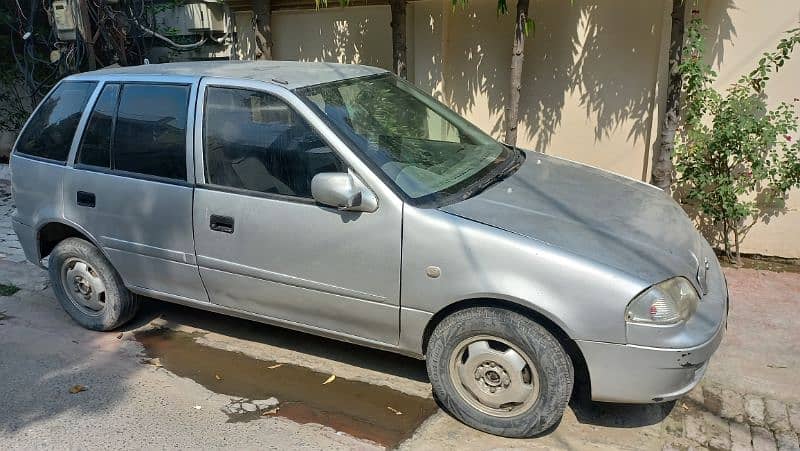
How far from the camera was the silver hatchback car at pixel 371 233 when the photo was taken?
2801mm

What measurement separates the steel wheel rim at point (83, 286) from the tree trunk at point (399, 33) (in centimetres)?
329

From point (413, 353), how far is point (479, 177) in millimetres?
1060

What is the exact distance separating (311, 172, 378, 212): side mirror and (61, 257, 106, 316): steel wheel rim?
6.74 ft

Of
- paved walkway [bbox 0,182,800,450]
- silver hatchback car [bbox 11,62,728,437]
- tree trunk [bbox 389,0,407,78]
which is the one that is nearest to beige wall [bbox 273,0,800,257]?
tree trunk [bbox 389,0,407,78]

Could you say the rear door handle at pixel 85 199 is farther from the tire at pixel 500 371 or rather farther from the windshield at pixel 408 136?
the tire at pixel 500 371

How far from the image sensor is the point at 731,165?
5.11 metres

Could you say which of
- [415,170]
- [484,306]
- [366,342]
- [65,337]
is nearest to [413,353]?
[366,342]

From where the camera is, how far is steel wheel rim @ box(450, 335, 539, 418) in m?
2.94

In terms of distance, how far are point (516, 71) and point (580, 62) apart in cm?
66

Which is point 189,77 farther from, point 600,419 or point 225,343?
point 600,419

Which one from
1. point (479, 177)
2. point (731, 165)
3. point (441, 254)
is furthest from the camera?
point (731, 165)

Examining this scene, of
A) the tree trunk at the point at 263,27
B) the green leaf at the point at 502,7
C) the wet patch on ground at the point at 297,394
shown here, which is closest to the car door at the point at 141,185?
the wet patch on ground at the point at 297,394

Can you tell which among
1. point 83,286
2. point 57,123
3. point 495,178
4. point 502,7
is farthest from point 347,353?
point 502,7

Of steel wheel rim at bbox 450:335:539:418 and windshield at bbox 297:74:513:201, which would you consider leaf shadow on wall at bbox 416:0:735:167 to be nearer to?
windshield at bbox 297:74:513:201
